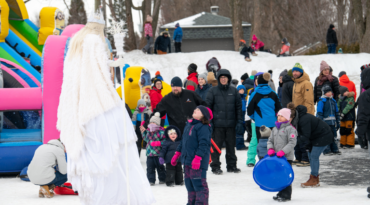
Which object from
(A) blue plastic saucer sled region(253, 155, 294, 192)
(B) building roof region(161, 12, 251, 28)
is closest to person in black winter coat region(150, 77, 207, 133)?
(A) blue plastic saucer sled region(253, 155, 294, 192)

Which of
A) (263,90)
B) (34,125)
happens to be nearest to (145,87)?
(34,125)

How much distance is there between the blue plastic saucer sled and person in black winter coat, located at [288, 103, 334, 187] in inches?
32.6

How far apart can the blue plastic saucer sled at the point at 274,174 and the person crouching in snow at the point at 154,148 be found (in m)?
1.85

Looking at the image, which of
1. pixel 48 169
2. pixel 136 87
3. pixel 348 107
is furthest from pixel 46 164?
pixel 348 107

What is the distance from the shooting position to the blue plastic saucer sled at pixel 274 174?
5.96 m

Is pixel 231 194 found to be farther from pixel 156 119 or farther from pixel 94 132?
pixel 94 132

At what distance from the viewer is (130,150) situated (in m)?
4.58

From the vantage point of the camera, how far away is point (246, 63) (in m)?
19.6

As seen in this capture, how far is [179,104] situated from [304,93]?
2.63 m

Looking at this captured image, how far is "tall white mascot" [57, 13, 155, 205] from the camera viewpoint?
14.4 feet

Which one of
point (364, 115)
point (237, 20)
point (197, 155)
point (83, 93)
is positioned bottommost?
point (197, 155)

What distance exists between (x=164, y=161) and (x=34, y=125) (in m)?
3.87

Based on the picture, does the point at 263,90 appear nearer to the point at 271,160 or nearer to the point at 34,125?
the point at 271,160

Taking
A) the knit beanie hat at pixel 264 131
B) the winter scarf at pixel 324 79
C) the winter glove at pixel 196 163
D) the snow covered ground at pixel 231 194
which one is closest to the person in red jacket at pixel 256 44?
the winter scarf at pixel 324 79
